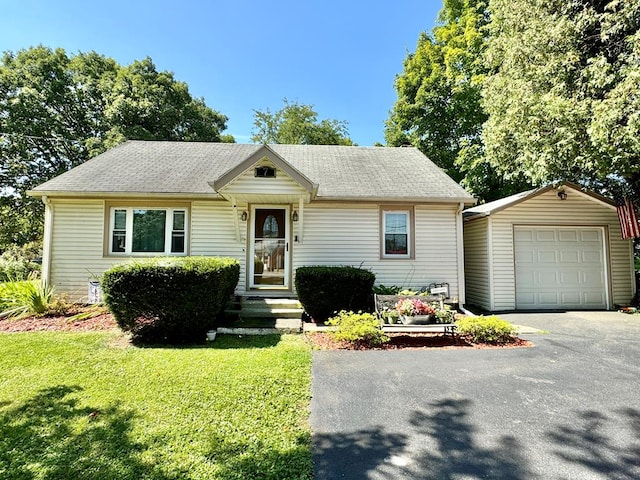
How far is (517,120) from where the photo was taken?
9555 millimetres

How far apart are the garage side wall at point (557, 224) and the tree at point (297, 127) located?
22.2 meters

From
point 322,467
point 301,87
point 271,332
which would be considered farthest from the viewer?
point 301,87

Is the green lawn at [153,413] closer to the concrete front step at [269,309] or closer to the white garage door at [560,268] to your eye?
the concrete front step at [269,309]

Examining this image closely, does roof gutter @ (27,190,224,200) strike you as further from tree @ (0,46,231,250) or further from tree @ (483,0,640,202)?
tree @ (0,46,231,250)

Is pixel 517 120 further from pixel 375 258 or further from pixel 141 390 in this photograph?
pixel 141 390

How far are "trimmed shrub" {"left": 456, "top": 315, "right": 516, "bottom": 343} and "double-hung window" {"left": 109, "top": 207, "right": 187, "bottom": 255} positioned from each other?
750cm

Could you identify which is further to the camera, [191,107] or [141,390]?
[191,107]

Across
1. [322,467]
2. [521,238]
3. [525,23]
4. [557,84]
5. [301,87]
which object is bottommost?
[322,467]

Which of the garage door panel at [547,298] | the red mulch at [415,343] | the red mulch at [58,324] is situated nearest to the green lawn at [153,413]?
the red mulch at [415,343]

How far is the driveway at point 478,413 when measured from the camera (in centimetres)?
258

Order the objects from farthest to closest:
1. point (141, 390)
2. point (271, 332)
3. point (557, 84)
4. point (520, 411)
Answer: point (557, 84) < point (271, 332) < point (141, 390) < point (520, 411)

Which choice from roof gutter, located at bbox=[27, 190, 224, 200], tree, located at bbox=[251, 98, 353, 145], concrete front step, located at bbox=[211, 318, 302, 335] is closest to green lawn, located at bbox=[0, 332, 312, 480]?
concrete front step, located at bbox=[211, 318, 302, 335]

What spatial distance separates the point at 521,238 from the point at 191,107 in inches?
926

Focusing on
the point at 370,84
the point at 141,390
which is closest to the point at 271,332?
the point at 141,390
